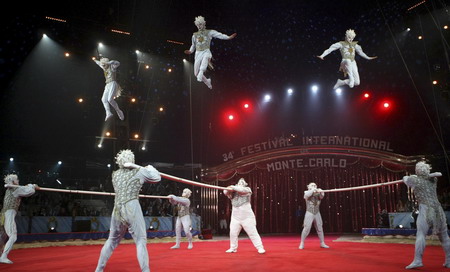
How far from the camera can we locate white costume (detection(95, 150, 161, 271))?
4.38 meters

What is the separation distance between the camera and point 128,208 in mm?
4414

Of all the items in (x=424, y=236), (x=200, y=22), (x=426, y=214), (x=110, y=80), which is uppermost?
(x=200, y=22)

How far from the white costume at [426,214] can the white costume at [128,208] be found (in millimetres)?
3852

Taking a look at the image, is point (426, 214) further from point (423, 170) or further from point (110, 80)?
point (110, 80)

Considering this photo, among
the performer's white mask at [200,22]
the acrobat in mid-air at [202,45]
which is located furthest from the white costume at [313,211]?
the performer's white mask at [200,22]

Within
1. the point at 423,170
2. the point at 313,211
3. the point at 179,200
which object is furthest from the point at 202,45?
the point at 423,170

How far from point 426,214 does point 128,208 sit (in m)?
4.43

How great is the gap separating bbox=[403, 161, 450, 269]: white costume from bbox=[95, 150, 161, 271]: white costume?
12.6ft

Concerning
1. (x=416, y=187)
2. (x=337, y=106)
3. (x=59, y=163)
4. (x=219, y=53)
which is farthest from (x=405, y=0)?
(x=59, y=163)

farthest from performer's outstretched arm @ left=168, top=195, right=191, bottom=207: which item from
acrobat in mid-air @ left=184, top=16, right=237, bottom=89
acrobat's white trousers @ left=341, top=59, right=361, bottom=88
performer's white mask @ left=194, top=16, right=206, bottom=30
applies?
acrobat's white trousers @ left=341, top=59, right=361, bottom=88

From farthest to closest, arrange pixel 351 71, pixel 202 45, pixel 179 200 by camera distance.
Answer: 1. pixel 179 200
2. pixel 351 71
3. pixel 202 45

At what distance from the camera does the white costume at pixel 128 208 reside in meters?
4.38

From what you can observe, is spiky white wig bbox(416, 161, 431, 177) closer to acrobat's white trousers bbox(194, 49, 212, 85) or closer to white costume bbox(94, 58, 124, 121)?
acrobat's white trousers bbox(194, 49, 212, 85)

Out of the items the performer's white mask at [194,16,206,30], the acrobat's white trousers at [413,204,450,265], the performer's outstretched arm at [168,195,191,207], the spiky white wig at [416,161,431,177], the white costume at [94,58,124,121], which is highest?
the performer's white mask at [194,16,206,30]
